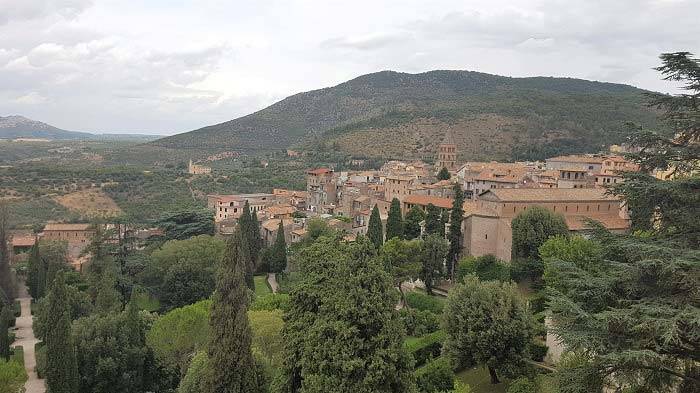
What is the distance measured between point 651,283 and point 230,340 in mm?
11001

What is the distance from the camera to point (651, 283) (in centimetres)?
841

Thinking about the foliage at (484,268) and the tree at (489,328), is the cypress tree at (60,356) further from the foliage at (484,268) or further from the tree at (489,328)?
the foliage at (484,268)

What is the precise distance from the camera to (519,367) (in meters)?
18.4

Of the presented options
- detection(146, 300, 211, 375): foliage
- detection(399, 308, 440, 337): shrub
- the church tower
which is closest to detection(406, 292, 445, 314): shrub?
detection(399, 308, 440, 337): shrub

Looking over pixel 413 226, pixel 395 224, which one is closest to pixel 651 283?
pixel 395 224

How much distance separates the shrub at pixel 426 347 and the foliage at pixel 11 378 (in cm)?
1495

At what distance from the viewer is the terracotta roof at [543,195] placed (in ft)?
112

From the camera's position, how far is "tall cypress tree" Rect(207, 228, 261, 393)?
50.3 ft

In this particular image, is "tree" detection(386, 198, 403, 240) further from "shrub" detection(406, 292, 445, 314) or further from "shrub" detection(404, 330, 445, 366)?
"shrub" detection(404, 330, 445, 366)

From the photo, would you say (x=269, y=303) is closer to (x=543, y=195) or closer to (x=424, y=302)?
(x=424, y=302)

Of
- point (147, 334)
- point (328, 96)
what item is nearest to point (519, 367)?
point (147, 334)

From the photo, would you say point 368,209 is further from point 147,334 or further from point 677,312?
point 677,312

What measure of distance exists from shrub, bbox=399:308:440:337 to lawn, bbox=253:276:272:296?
12572 mm

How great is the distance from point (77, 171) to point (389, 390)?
85.1 m
